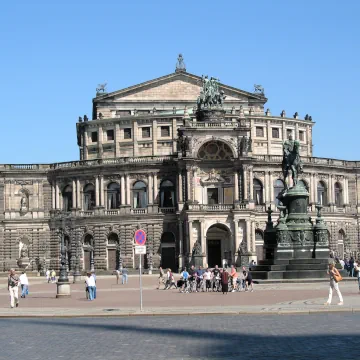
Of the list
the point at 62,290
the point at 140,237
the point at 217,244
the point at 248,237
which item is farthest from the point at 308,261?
the point at 217,244

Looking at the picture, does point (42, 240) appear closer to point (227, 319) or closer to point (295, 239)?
point (295, 239)

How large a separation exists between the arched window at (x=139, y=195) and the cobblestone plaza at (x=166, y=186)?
12 cm

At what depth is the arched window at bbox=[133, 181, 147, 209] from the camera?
10087cm

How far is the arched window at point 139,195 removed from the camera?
101 m

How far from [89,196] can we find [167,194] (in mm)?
10158

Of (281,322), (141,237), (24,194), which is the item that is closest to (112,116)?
(24,194)

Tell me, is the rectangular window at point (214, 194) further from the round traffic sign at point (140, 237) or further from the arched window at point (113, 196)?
the round traffic sign at point (140, 237)

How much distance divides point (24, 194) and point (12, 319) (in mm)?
73868

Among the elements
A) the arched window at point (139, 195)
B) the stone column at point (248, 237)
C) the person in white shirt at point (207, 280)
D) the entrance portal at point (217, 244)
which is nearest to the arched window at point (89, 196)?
the arched window at point (139, 195)

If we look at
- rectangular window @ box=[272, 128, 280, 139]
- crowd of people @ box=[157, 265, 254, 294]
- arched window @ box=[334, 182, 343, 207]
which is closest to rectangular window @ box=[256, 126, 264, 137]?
rectangular window @ box=[272, 128, 280, 139]

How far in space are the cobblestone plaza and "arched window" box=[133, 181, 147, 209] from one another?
121 mm

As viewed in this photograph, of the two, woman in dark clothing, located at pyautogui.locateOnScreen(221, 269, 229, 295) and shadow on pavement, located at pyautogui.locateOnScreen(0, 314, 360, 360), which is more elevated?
woman in dark clothing, located at pyautogui.locateOnScreen(221, 269, 229, 295)

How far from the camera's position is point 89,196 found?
103 m

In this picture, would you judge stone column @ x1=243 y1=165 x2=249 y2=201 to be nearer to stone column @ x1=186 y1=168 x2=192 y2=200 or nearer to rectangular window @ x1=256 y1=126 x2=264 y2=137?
stone column @ x1=186 y1=168 x2=192 y2=200
